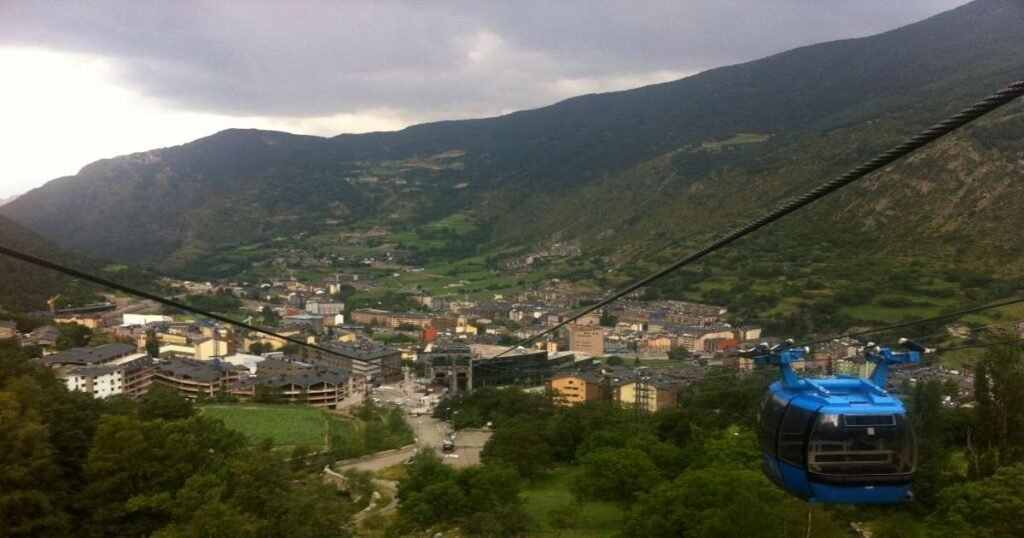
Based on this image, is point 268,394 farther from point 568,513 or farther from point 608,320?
point 608,320

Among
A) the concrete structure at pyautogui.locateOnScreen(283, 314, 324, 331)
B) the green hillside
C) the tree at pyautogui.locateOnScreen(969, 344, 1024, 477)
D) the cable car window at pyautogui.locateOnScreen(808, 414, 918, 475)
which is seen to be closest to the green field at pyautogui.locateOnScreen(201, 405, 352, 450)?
the tree at pyautogui.locateOnScreen(969, 344, 1024, 477)

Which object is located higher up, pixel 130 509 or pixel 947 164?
pixel 947 164

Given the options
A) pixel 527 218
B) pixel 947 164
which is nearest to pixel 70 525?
pixel 947 164

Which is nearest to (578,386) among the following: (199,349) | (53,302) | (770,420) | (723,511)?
(723,511)

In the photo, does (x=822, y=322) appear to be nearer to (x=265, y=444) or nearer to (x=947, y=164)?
(x=947, y=164)

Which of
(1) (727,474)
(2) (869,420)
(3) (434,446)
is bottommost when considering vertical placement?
(3) (434,446)
